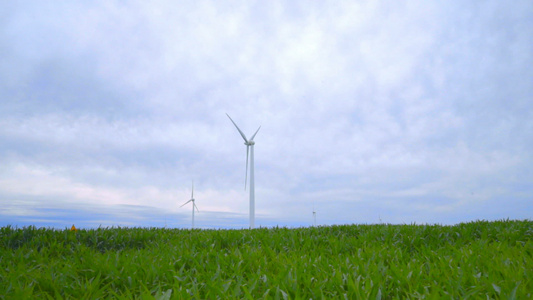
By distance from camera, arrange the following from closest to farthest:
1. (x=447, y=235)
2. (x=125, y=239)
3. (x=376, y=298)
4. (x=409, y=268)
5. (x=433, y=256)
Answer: (x=376, y=298)
(x=409, y=268)
(x=433, y=256)
(x=447, y=235)
(x=125, y=239)

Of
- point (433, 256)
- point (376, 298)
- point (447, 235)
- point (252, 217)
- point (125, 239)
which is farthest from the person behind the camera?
point (252, 217)

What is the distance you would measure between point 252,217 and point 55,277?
18.8 meters

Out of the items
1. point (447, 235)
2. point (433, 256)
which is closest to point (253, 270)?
point (433, 256)

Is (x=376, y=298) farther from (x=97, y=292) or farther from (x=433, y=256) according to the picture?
(x=97, y=292)

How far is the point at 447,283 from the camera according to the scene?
4191 millimetres

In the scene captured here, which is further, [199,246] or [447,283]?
[199,246]

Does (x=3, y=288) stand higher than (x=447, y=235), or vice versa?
(x=447, y=235)

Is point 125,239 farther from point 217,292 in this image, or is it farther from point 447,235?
point 447,235

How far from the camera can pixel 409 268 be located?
5.09 metres

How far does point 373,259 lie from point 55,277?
4905 millimetres

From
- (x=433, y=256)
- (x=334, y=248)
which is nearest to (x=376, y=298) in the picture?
(x=433, y=256)

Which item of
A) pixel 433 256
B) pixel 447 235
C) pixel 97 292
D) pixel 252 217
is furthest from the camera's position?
pixel 252 217

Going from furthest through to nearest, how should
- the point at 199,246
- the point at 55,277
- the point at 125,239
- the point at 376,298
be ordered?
the point at 125,239
the point at 199,246
the point at 55,277
the point at 376,298

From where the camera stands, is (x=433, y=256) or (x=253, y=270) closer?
(x=253, y=270)
